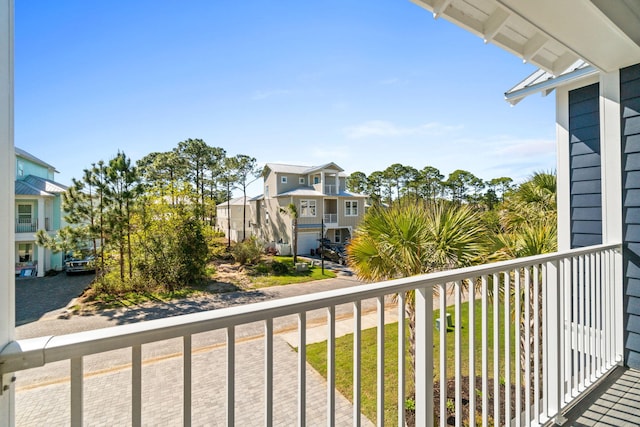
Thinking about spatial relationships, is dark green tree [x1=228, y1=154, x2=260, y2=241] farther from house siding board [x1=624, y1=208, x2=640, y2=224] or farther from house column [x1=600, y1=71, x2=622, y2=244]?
house siding board [x1=624, y1=208, x2=640, y2=224]

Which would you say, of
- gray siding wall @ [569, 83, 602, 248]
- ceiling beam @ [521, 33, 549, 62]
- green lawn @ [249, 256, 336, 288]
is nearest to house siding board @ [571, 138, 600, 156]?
gray siding wall @ [569, 83, 602, 248]

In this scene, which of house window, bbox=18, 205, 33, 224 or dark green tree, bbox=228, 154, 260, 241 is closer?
house window, bbox=18, 205, 33, 224

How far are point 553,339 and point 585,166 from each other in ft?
6.69

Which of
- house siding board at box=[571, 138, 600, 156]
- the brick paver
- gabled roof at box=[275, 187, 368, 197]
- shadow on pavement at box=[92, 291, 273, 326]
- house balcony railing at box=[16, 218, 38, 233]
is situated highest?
gabled roof at box=[275, 187, 368, 197]

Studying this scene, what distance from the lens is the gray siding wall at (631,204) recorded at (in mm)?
2371

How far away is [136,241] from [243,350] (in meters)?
6.66

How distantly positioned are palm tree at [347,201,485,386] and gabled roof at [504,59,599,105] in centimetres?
142

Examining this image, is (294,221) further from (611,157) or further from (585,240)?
(611,157)

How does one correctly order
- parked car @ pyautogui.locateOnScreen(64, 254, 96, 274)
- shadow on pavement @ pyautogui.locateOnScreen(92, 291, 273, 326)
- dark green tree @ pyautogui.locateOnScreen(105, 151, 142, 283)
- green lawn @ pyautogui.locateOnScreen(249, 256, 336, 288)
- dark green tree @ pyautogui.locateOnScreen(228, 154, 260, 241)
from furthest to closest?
dark green tree @ pyautogui.locateOnScreen(228, 154, 260, 241) → green lawn @ pyautogui.locateOnScreen(249, 256, 336, 288) → dark green tree @ pyautogui.locateOnScreen(105, 151, 142, 283) → shadow on pavement @ pyautogui.locateOnScreen(92, 291, 273, 326) → parked car @ pyautogui.locateOnScreen(64, 254, 96, 274)

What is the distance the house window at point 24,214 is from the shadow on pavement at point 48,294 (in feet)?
4.31

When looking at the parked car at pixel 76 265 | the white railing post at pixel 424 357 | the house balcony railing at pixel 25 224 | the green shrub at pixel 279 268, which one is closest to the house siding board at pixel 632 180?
the white railing post at pixel 424 357

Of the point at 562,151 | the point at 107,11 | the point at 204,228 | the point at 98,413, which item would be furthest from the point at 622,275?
the point at 204,228

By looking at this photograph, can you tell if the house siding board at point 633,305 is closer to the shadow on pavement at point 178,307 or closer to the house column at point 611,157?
the house column at point 611,157

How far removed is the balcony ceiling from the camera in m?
1.70
